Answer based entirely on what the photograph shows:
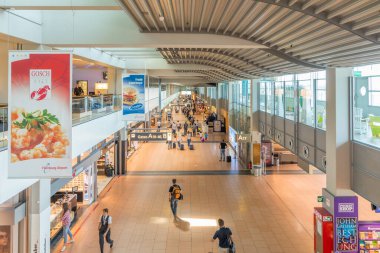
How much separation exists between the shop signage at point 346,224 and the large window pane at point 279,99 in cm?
652

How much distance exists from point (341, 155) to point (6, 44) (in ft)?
29.5

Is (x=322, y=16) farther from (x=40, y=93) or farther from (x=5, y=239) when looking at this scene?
(x=5, y=239)

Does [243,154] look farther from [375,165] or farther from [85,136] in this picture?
[375,165]

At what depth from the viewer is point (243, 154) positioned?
2266 cm

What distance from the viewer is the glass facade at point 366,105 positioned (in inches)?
288

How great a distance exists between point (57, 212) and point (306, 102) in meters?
8.91

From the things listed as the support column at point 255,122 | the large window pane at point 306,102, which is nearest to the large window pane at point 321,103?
the large window pane at point 306,102

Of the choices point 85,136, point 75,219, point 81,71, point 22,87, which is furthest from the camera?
point 81,71

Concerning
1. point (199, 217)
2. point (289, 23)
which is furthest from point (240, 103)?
point (289, 23)

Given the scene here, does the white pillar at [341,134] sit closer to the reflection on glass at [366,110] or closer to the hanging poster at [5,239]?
the reflection on glass at [366,110]

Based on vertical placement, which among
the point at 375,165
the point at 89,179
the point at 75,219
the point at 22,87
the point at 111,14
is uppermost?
the point at 111,14

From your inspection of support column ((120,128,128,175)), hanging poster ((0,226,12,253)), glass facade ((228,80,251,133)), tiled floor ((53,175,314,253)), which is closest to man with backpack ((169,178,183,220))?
tiled floor ((53,175,314,253))

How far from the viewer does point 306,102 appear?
466 inches

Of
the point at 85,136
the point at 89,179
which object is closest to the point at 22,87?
the point at 85,136
